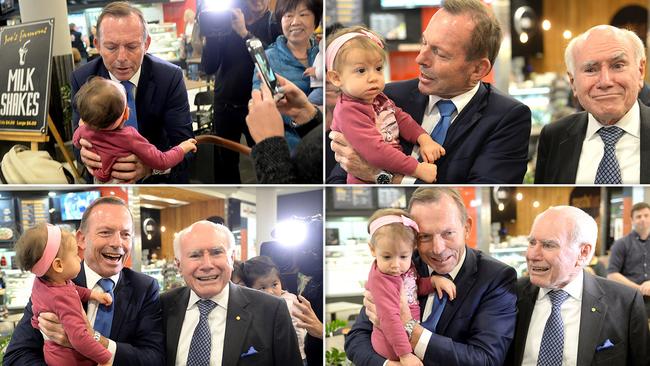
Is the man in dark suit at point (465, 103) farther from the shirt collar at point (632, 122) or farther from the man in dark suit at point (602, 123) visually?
the shirt collar at point (632, 122)

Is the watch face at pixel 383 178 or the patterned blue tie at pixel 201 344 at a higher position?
the watch face at pixel 383 178

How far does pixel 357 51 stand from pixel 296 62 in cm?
37

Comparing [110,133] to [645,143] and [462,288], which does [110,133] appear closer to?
[462,288]

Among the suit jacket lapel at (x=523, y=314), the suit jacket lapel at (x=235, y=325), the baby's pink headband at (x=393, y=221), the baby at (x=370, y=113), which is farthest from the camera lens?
the suit jacket lapel at (x=235, y=325)

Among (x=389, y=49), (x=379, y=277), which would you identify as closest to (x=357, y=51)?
(x=389, y=49)

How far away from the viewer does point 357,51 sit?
2824mm

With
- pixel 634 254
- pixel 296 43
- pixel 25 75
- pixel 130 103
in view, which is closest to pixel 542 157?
pixel 634 254

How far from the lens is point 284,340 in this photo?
10.5 feet

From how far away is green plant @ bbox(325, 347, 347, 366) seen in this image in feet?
10.6

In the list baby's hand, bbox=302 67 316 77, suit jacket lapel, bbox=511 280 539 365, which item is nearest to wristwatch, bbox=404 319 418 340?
suit jacket lapel, bbox=511 280 539 365

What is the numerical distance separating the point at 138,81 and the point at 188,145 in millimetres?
359

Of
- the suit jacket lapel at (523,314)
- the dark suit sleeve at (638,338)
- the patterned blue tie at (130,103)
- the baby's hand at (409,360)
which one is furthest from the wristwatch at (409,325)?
the patterned blue tie at (130,103)

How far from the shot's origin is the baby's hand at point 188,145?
123 inches

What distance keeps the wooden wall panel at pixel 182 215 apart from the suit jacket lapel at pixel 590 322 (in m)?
1.66
